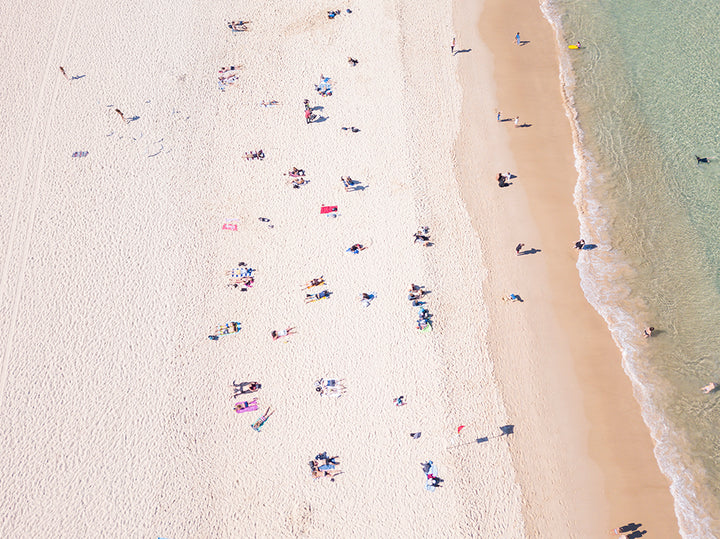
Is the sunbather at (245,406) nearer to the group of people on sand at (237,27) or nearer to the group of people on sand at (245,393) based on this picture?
the group of people on sand at (245,393)

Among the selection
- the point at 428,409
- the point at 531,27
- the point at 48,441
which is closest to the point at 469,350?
the point at 428,409

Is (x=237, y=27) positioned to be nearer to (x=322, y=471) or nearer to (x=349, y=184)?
(x=349, y=184)

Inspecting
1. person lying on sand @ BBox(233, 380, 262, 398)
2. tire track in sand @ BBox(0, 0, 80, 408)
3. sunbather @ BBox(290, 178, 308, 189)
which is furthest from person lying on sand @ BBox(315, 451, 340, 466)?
tire track in sand @ BBox(0, 0, 80, 408)

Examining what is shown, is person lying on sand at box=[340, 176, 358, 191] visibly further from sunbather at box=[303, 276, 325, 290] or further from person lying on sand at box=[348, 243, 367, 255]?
sunbather at box=[303, 276, 325, 290]

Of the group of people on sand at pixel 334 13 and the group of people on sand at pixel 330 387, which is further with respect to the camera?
the group of people on sand at pixel 334 13

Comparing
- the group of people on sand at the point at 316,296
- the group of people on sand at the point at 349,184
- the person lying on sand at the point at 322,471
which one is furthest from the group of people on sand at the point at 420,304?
the person lying on sand at the point at 322,471

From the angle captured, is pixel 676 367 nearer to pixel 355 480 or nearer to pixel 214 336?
pixel 355 480
